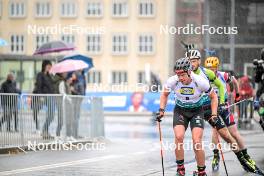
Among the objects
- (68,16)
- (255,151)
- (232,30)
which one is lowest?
(255,151)

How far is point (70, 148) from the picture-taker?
1792 centimetres

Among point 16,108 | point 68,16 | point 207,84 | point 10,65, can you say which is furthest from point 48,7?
point 207,84

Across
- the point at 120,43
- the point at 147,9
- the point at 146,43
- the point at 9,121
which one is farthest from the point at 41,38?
the point at 9,121

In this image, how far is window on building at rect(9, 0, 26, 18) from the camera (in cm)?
6616

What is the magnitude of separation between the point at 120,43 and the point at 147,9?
380cm

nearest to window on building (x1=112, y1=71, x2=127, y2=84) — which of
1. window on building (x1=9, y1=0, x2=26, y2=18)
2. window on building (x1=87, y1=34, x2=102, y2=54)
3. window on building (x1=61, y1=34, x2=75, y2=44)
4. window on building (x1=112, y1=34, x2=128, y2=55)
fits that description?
window on building (x1=112, y1=34, x2=128, y2=55)

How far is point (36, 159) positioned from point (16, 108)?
170cm

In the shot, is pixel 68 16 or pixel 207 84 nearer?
pixel 207 84

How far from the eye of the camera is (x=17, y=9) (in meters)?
67.8

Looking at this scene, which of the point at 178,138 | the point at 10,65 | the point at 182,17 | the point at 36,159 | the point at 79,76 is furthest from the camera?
the point at 10,65

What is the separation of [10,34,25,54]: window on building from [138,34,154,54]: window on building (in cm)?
1015

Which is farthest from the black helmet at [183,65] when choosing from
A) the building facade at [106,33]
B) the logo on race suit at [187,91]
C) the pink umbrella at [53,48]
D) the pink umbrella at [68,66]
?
the building facade at [106,33]

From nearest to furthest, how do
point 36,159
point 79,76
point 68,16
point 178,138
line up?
point 178,138
point 36,159
point 79,76
point 68,16

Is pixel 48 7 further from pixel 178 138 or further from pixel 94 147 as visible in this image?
pixel 178 138
